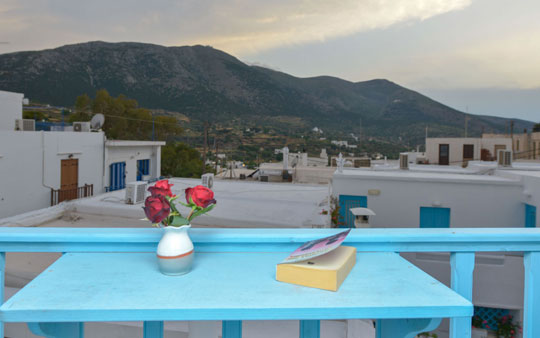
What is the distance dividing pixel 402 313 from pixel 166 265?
1.74 feet

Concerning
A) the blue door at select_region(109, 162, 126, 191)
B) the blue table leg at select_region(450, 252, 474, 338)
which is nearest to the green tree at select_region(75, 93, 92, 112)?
the blue door at select_region(109, 162, 126, 191)

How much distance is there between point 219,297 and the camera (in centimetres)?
77

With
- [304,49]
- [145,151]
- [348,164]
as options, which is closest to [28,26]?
[145,151]

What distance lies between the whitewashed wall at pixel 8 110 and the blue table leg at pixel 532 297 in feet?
47.6

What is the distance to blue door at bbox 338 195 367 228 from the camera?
27.2 ft

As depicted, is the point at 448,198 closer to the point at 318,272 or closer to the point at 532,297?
the point at 532,297

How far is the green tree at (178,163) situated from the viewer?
2350 centimetres

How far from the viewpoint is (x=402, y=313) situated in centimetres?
75

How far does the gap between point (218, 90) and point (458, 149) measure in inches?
1145

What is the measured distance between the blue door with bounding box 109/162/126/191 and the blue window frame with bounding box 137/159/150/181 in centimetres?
111

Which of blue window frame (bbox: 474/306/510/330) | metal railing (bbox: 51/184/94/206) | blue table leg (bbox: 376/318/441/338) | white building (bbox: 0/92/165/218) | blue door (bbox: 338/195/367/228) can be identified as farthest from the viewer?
metal railing (bbox: 51/184/94/206)

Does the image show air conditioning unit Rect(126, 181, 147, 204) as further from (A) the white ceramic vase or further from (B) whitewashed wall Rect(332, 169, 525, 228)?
(A) the white ceramic vase

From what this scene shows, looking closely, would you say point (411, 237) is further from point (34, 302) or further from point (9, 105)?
point (9, 105)

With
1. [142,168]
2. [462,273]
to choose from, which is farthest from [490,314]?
[142,168]
